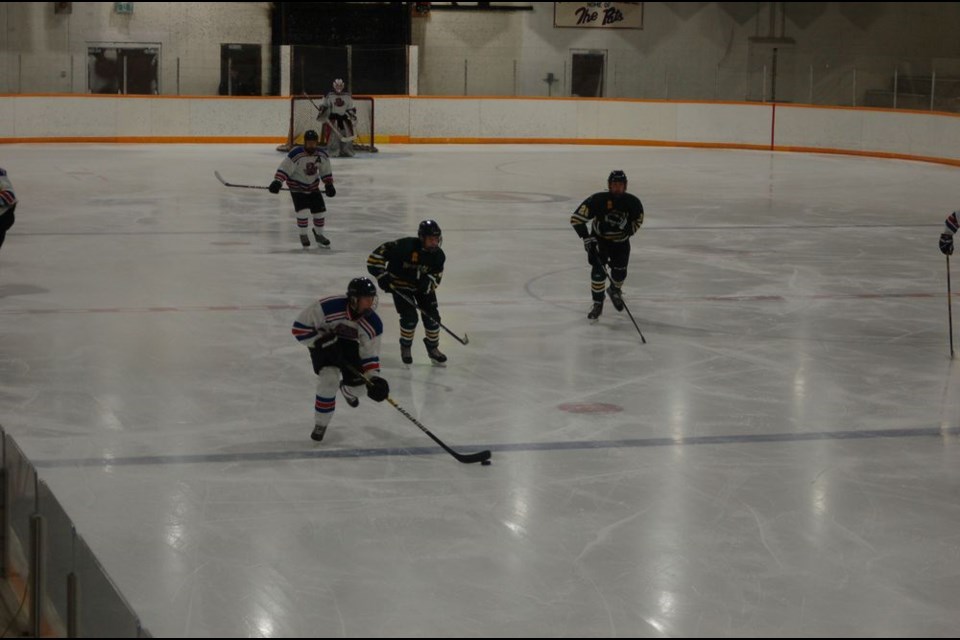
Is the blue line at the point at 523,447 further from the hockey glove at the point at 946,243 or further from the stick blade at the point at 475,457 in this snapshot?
the hockey glove at the point at 946,243

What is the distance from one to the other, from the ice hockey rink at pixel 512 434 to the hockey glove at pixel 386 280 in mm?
583

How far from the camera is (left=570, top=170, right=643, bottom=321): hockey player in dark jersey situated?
1084cm

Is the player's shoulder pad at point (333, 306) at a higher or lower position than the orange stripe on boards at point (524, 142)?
lower

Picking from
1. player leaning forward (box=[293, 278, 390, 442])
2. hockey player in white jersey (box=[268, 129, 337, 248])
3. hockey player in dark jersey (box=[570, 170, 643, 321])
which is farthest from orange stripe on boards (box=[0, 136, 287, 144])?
player leaning forward (box=[293, 278, 390, 442])

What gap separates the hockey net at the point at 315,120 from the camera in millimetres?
26000

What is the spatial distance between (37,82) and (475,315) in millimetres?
18995

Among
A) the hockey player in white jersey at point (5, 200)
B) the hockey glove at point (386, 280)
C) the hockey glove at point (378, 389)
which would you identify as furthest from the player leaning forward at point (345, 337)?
the hockey player in white jersey at point (5, 200)

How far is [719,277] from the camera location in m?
13.2

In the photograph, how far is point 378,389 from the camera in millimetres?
7145

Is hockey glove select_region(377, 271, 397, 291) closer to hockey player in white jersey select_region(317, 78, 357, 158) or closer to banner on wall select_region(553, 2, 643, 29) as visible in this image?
hockey player in white jersey select_region(317, 78, 357, 158)

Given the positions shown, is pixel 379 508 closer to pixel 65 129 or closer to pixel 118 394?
pixel 118 394

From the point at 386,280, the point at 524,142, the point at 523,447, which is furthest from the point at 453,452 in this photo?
the point at 524,142

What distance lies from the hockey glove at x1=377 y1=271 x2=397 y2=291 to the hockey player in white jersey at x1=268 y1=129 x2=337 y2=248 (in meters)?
4.85

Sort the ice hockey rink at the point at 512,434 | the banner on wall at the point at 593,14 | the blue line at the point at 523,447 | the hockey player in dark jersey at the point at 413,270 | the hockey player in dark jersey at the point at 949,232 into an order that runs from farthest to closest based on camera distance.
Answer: the banner on wall at the point at 593,14 → the hockey player in dark jersey at the point at 949,232 → the hockey player in dark jersey at the point at 413,270 → the blue line at the point at 523,447 → the ice hockey rink at the point at 512,434
